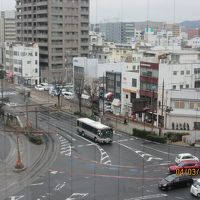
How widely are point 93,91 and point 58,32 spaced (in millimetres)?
6929

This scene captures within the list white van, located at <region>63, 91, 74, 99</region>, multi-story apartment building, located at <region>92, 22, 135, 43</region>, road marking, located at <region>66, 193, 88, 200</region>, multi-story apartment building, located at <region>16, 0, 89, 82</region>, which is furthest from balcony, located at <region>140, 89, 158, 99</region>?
multi-story apartment building, located at <region>92, 22, 135, 43</region>

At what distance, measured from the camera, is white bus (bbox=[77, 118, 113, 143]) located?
816 cm

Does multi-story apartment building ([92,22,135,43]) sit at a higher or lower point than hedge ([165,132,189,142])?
higher

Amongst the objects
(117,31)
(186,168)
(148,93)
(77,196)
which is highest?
(117,31)

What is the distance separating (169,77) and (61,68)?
8880 millimetres

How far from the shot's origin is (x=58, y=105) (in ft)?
40.2

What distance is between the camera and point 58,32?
18.4 m

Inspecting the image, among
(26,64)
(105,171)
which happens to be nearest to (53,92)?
(26,64)

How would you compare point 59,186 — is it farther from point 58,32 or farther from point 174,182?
point 58,32

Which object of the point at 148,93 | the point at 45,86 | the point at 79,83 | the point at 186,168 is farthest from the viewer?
the point at 45,86

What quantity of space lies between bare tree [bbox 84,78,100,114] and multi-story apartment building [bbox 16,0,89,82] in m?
4.62

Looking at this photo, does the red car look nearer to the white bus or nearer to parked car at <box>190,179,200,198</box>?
parked car at <box>190,179,200,198</box>

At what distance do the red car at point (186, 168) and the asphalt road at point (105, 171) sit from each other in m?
0.16

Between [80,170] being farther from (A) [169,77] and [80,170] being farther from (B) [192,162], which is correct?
(A) [169,77]
